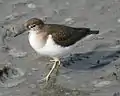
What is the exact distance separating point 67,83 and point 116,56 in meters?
1.16

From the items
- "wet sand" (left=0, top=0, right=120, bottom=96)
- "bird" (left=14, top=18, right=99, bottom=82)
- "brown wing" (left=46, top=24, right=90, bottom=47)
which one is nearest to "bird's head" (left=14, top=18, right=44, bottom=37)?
"bird" (left=14, top=18, right=99, bottom=82)

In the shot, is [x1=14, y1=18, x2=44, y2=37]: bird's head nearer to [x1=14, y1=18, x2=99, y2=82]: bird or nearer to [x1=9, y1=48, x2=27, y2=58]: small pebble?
[x1=14, y1=18, x2=99, y2=82]: bird

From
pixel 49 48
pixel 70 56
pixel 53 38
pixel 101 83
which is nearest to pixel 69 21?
pixel 70 56

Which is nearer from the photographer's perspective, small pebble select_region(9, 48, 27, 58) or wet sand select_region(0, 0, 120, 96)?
wet sand select_region(0, 0, 120, 96)

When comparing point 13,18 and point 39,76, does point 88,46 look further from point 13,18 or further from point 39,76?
point 13,18

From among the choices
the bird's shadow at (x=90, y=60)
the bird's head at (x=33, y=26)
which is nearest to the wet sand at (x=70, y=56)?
the bird's shadow at (x=90, y=60)

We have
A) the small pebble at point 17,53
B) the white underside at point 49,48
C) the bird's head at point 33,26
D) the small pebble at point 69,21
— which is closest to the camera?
the white underside at point 49,48

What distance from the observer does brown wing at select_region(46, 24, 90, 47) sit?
775 cm

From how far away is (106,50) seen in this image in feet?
27.2

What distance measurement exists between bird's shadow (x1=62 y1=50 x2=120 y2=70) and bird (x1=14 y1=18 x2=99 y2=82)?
9.2 inches

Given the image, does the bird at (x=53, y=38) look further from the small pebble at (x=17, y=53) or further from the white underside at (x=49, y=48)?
the small pebble at (x=17, y=53)

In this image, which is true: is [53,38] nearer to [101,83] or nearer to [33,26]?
[33,26]

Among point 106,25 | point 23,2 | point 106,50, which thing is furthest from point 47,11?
point 106,50

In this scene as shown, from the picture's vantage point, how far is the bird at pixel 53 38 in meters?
7.61
